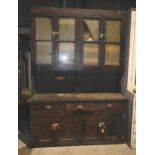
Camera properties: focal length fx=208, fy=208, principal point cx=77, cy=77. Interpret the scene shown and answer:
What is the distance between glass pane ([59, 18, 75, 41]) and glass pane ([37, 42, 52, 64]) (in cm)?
24

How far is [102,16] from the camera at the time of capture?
10.5 feet

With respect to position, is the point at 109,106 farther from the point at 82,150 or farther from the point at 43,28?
the point at 43,28

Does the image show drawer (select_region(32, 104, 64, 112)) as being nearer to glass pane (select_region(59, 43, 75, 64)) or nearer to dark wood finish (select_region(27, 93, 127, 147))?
dark wood finish (select_region(27, 93, 127, 147))

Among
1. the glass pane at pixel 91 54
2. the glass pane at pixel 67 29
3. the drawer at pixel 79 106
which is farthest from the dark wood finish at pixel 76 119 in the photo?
the glass pane at pixel 67 29

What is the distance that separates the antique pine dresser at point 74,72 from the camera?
10.0ft

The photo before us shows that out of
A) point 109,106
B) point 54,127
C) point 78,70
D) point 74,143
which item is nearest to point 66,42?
point 78,70

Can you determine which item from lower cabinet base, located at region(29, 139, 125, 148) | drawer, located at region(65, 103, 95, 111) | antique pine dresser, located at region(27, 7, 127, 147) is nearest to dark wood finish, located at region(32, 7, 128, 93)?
antique pine dresser, located at region(27, 7, 127, 147)

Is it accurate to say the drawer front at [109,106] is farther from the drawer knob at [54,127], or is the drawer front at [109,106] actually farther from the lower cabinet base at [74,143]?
the drawer knob at [54,127]

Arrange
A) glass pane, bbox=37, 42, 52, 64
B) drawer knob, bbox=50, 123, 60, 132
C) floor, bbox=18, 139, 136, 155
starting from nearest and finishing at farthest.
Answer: floor, bbox=18, 139, 136, 155 → drawer knob, bbox=50, 123, 60, 132 → glass pane, bbox=37, 42, 52, 64

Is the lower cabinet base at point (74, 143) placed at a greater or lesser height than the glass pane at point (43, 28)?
lesser

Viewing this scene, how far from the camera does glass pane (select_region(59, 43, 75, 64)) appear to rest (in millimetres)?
3205
